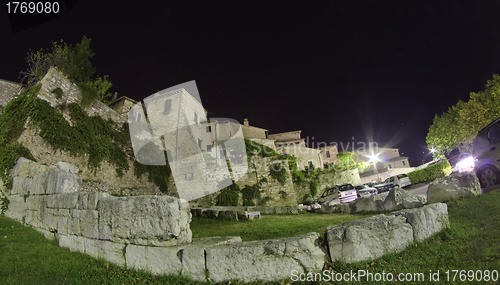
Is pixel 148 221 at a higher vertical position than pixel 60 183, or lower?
lower

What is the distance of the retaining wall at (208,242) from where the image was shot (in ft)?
11.8

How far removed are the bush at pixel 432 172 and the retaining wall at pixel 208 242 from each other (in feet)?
87.6

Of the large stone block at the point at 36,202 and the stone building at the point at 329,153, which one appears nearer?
the large stone block at the point at 36,202

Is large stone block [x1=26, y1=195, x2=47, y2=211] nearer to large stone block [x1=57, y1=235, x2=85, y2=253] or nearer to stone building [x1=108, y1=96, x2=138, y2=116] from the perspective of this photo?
large stone block [x1=57, y1=235, x2=85, y2=253]

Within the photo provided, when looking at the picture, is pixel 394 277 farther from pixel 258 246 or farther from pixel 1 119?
pixel 1 119

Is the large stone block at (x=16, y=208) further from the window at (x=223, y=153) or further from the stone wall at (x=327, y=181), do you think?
the stone wall at (x=327, y=181)

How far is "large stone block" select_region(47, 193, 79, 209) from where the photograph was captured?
17.7 ft

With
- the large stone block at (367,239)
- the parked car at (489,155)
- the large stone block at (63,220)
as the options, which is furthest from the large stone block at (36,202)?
the parked car at (489,155)

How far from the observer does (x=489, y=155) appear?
7.55 meters

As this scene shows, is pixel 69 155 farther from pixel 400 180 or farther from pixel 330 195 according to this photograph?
pixel 400 180

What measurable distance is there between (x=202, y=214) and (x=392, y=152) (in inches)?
2446

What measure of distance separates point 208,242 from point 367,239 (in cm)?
294

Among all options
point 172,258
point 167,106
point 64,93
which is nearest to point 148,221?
point 172,258

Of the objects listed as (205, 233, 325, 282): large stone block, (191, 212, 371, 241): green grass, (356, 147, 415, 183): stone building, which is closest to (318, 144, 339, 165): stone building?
(356, 147, 415, 183): stone building
